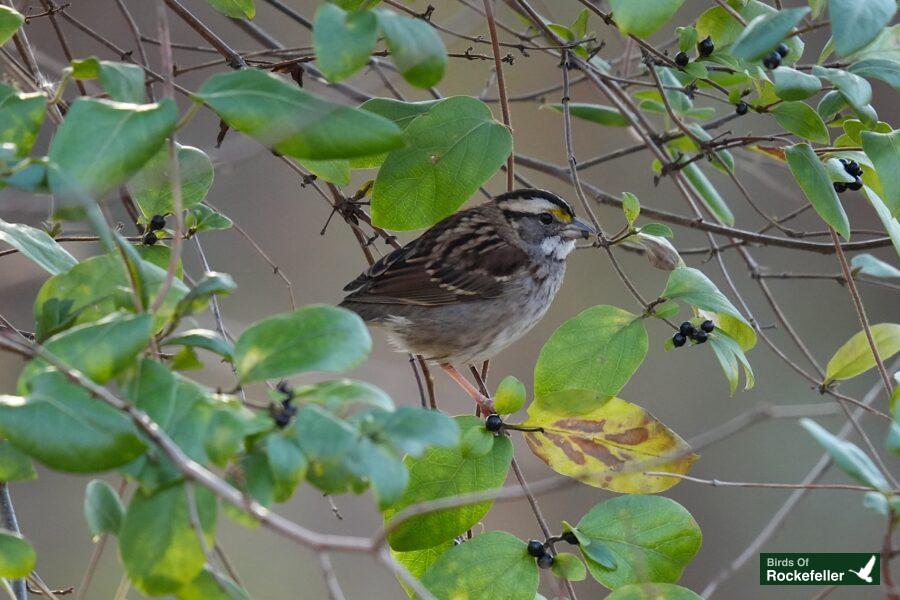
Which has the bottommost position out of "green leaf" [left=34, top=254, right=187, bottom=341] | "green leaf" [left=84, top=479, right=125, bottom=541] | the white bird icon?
the white bird icon

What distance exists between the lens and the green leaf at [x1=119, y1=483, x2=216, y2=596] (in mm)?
1604

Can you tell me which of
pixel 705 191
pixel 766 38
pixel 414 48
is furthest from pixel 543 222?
pixel 414 48

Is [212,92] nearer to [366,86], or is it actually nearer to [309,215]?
[366,86]

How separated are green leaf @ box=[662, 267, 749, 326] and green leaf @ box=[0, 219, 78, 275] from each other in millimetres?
1435

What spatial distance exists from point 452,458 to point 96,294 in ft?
2.93

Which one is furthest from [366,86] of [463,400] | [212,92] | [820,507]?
[820,507]

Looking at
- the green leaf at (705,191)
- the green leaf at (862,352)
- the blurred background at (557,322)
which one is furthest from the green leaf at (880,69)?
the blurred background at (557,322)

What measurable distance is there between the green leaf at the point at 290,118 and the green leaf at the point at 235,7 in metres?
1.20

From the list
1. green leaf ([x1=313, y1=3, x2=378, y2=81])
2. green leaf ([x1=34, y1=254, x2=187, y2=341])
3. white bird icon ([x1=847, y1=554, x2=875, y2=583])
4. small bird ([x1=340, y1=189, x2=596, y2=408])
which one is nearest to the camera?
green leaf ([x1=313, y1=3, x2=378, y2=81])

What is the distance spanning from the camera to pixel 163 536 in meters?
1.61

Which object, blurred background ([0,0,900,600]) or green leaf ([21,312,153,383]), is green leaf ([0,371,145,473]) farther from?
blurred background ([0,0,900,600])

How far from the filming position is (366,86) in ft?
16.3

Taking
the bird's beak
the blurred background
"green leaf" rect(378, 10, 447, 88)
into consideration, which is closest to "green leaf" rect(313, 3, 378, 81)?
"green leaf" rect(378, 10, 447, 88)

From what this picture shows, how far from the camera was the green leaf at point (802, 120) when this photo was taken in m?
2.59
